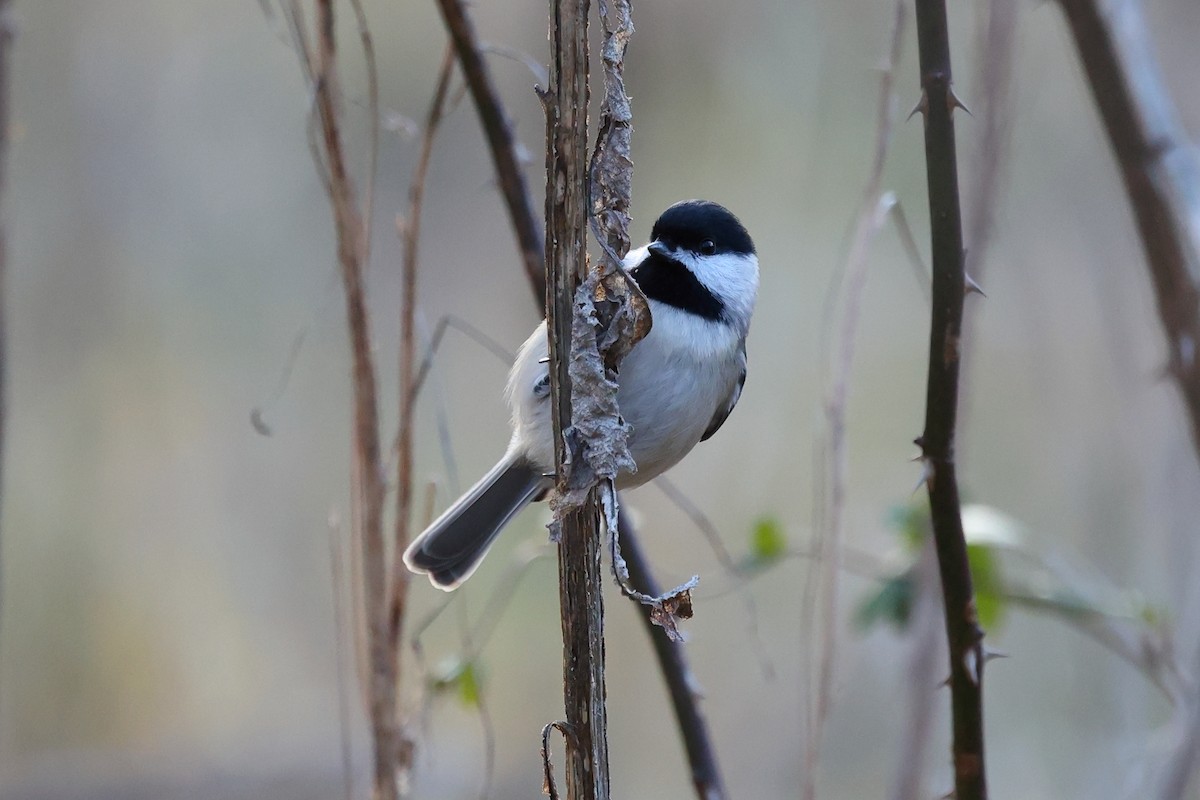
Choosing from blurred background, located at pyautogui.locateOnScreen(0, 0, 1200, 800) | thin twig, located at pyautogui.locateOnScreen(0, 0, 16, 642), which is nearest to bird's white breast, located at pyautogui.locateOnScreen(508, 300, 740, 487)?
thin twig, located at pyautogui.locateOnScreen(0, 0, 16, 642)

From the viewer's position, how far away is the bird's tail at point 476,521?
1902 mm

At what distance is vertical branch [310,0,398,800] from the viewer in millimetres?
1300

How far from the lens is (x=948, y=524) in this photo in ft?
3.17

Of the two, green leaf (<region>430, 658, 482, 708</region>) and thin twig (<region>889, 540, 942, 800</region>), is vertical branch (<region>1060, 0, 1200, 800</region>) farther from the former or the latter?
green leaf (<region>430, 658, 482, 708</region>)

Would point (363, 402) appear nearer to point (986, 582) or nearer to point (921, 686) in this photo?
point (921, 686)

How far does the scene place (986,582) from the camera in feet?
5.46

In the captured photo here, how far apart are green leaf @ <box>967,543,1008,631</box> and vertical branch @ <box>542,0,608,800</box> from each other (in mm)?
916

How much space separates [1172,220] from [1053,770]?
3.46 meters

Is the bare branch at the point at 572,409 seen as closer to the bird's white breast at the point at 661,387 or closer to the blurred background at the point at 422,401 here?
the bird's white breast at the point at 661,387

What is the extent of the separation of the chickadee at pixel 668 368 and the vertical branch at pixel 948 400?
0.66m

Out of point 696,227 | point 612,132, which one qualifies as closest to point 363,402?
point 612,132

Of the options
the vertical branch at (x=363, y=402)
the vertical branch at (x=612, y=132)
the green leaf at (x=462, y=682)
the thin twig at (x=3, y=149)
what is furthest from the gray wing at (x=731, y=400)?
the thin twig at (x=3, y=149)

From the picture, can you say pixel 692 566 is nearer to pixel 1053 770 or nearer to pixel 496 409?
pixel 496 409

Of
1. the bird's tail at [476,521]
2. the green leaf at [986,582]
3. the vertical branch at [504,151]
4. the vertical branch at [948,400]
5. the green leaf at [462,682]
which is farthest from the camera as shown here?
the bird's tail at [476,521]
